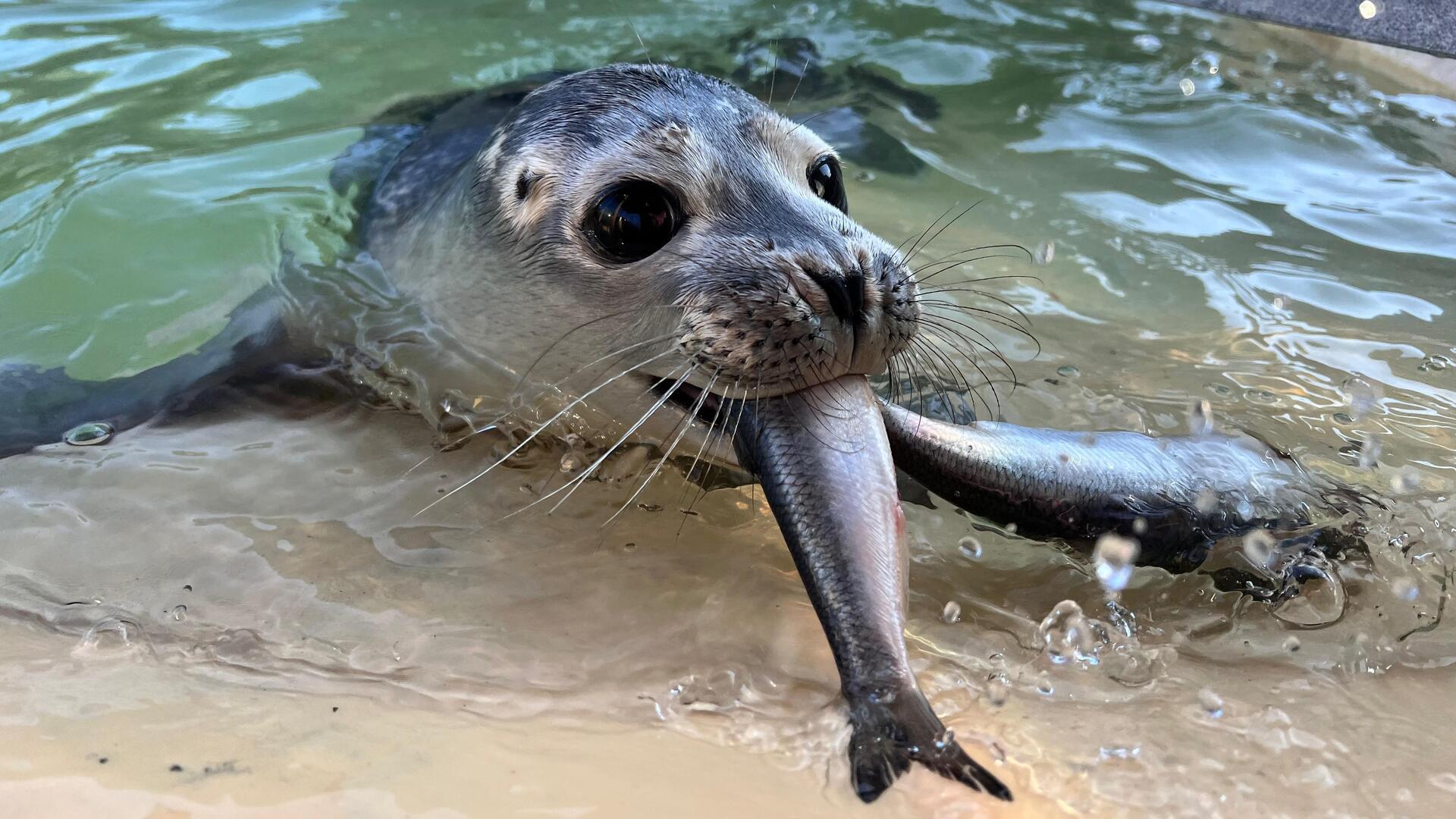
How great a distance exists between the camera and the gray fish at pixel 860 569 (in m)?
1.65

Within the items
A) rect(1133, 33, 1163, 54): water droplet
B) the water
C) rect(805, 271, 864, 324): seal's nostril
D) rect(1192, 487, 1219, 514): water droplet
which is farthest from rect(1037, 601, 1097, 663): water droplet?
rect(1133, 33, 1163, 54): water droplet

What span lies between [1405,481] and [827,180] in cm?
141

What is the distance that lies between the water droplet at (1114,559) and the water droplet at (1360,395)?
109cm

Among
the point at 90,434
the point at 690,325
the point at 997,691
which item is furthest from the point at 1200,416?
the point at 90,434

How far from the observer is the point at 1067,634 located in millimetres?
2045

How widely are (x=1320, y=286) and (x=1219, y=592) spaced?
183cm

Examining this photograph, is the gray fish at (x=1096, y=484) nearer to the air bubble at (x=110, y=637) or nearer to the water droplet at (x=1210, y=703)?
the water droplet at (x=1210, y=703)

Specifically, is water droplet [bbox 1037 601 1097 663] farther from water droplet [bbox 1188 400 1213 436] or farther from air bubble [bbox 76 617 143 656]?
air bubble [bbox 76 617 143 656]

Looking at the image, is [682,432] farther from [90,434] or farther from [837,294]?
[90,434]

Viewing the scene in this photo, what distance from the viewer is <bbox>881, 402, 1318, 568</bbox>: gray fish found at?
79.7 inches

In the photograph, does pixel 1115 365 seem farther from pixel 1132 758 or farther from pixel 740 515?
pixel 1132 758

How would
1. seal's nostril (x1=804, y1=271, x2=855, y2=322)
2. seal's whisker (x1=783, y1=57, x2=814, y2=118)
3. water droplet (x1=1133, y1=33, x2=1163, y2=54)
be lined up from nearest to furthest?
seal's nostril (x1=804, y1=271, x2=855, y2=322) → seal's whisker (x1=783, y1=57, x2=814, y2=118) → water droplet (x1=1133, y1=33, x2=1163, y2=54)

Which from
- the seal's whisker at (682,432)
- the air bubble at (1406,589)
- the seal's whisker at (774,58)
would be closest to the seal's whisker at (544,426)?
the seal's whisker at (682,432)

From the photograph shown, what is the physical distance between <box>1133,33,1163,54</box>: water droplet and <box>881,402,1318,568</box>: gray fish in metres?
3.84
